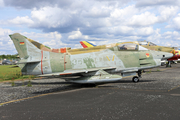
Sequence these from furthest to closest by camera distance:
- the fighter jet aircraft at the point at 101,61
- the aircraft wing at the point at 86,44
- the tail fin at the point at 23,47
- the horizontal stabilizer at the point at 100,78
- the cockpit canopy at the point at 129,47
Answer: the aircraft wing at the point at 86,44
the tail fin at the point at 23,47
the cockpit canopy at the point at 129,47
the fighter jet aircraft at the point at 101,61
the horizontal stabilizer at the point at 100,78

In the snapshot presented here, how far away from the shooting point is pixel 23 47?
39.0 feet

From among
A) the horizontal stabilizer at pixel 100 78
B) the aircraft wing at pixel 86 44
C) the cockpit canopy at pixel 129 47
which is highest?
the aircraft wing at pixel 86 44

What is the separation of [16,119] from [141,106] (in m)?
4.93

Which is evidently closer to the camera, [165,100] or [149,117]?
[149,117]

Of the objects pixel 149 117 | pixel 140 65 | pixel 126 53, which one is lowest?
pixel 149 117

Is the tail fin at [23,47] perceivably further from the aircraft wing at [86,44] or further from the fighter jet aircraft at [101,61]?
the aircraft wing at [86,44]

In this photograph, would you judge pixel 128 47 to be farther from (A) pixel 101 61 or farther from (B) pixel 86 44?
(B) pixel 86 44

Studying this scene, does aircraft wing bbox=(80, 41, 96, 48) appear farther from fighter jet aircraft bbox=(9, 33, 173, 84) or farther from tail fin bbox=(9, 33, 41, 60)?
tail fin bbox=(9, 33, 41, 60)

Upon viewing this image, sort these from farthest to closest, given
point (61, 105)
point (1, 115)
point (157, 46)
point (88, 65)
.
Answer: point (157, 46)
point (88, 65)
point (61, 105)
point (1, 115)

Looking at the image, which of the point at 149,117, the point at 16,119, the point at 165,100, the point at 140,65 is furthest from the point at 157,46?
the point at 16,119

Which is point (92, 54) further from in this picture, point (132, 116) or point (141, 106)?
point (132, 116)

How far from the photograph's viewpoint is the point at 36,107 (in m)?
5.97

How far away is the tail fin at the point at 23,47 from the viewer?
11.8m

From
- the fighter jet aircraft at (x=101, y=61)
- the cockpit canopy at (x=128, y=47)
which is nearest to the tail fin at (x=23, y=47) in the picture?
the fighter jet aircraft at (x=101, y=61)
